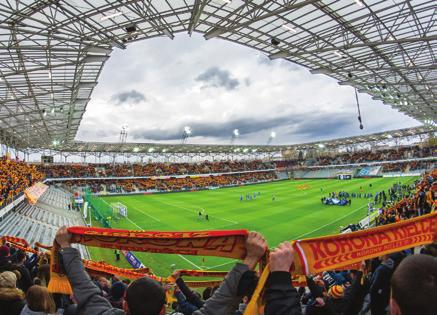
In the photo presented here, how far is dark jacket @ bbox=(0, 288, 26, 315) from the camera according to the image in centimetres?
309

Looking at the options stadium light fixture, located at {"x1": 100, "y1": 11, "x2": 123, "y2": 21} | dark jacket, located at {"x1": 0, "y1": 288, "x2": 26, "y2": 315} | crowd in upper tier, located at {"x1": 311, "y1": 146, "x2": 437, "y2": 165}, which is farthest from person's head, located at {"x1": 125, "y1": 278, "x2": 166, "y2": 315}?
crowd in upper tier, located at {"x1": 311, "y1": 146, "x2": 437, "y2": 165}

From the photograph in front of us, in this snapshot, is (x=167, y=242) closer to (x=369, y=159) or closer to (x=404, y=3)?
(x=404, y=3)

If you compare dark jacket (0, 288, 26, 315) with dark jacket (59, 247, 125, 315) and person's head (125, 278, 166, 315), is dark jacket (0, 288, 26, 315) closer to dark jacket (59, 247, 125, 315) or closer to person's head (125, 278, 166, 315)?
dark jacket (59, 247, 125, 315)

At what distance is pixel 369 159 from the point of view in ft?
245

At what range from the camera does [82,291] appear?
2.25 meters

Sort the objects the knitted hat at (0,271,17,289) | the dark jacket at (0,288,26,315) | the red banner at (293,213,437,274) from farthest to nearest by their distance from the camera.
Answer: the knitted hat at (0,271,17,289)
the dark jacket at (0,288,26,315)
the red banner at (293,213,437,274)

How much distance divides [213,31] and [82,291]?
17915 mm

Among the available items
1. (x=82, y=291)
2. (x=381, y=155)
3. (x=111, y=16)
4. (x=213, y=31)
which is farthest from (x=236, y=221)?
(x=381, y=155)

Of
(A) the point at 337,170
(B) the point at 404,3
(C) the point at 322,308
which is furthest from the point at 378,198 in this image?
(A) the point at 337,170

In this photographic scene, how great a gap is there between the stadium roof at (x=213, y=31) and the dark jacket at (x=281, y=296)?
1401 cm

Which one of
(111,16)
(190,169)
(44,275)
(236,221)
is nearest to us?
(44,275)

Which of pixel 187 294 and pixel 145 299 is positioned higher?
pixel 145 299

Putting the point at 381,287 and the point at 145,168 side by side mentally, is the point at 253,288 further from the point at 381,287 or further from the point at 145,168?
the point at 145,168

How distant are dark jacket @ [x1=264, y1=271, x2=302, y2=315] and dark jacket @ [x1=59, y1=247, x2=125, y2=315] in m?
1.24
